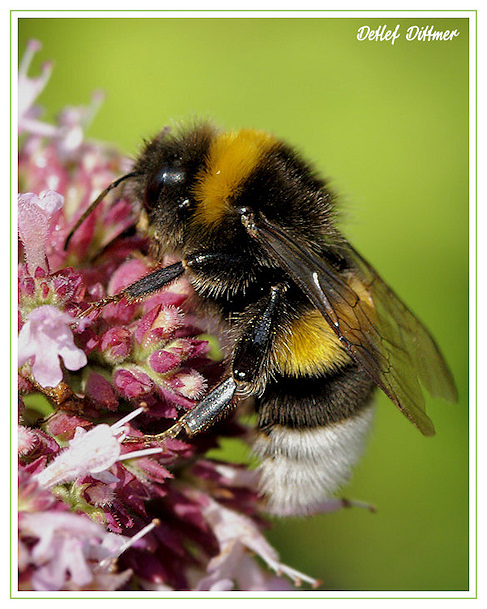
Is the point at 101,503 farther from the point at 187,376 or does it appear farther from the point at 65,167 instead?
the point at 65,167

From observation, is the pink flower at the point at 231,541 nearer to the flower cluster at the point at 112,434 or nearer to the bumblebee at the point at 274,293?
the flower cluster at the point at 112,434

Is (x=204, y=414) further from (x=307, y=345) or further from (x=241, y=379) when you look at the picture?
(x=307, y=345)

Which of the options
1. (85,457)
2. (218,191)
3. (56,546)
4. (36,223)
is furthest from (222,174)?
(56,546)

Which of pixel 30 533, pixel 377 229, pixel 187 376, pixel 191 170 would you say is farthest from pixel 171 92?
pixel 30 533

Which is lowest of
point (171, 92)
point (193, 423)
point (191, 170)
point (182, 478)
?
point (182, 478)

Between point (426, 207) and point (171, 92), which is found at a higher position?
point (171, 92)

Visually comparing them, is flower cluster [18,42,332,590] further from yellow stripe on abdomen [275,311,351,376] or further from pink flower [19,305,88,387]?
yellow stripe on abdomen [275,311,351,376]
